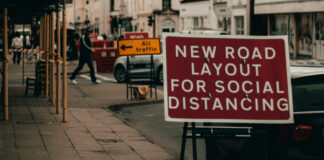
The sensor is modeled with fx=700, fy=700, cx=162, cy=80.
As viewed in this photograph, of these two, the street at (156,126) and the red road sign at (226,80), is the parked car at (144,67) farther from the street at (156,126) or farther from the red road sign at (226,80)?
the red road sign at (226,80)

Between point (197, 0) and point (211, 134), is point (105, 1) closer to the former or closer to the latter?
point (197, 0)

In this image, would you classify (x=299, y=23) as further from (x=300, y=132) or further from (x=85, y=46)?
(x=300, y=132)

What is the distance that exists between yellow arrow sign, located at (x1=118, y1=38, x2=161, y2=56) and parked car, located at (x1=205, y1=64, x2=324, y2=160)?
34.3 feet

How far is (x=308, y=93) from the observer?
6.45m

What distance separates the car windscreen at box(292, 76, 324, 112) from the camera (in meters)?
6.33

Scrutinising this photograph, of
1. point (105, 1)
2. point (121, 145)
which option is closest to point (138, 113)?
point (121, 145)

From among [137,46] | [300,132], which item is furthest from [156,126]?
[300,132]

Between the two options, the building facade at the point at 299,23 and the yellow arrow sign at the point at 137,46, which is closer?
the yellow arrow sign at the point at 137,46

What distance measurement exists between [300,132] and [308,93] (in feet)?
1.45

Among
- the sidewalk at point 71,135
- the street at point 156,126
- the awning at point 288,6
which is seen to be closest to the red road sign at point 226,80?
the sidewalk at point 71,135

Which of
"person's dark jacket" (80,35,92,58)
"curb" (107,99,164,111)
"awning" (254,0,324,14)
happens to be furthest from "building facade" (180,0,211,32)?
"curb" (107,99,164,111)

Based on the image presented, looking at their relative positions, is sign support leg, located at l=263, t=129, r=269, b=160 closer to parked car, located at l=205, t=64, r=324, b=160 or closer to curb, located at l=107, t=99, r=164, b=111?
parked car, located at l=205, t=64, r=324, b=160

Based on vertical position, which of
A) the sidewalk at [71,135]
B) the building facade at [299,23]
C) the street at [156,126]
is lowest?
the street at [156,126]

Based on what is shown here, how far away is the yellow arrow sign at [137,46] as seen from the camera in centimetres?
1709
